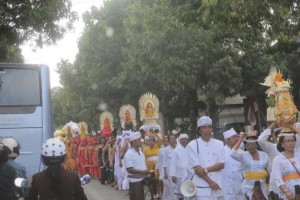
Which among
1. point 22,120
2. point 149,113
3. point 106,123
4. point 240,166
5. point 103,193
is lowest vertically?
point 103,193

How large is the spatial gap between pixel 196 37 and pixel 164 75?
1.88 m

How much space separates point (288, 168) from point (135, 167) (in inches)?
181

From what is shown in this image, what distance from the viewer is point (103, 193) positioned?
64.8 feet

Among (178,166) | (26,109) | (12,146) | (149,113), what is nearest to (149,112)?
(149,113)

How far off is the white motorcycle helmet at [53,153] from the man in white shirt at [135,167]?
234 inches

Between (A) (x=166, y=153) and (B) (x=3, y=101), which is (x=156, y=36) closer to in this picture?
(A) (x=166, y=153)

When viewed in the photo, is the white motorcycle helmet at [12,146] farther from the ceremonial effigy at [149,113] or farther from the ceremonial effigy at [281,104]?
the ceremonial effigy at [149,113]

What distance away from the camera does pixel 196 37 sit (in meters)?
20.7

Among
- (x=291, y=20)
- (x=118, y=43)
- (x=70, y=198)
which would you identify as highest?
(x=118, y=43)

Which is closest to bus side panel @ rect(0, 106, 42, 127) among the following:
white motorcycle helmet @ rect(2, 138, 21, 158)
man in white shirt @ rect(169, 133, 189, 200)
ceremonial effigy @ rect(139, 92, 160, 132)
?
man in white shirt @ rect(169, 133, 189, 200)

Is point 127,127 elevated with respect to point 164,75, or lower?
lower

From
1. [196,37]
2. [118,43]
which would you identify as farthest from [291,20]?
[118,43]

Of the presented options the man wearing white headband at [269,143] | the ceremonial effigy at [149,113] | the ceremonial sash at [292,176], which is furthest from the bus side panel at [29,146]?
the ceremonial sash at [292,176]

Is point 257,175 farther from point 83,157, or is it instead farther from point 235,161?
point 83,157
